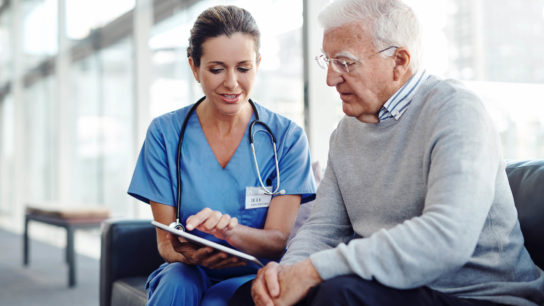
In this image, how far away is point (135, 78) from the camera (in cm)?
407

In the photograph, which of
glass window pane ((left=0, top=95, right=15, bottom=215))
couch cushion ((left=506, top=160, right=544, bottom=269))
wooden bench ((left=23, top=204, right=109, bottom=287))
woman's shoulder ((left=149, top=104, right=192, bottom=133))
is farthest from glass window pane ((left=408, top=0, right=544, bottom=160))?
glass window pane ((left=0, top=95, right=15, bottom=215))

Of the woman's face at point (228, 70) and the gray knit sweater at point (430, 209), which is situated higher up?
the woman's face at point (228, 70)

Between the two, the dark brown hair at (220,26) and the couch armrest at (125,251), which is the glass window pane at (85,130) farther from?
the dark brown hair at (220,26)

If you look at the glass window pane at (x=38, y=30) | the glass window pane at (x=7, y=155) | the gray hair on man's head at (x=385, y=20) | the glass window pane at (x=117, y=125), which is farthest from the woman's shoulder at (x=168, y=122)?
the glass window pane at (x=7, y=155)

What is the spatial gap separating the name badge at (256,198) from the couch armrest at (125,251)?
0.65m

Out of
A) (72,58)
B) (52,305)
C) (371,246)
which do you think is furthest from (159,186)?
(72,58)

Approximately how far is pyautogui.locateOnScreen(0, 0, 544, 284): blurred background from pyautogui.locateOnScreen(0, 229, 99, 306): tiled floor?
A: 38 cm

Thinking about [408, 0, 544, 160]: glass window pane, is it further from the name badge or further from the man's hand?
the man's hand

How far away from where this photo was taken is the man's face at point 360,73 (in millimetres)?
1166

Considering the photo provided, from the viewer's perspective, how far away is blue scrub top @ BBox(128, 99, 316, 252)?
1.48 m

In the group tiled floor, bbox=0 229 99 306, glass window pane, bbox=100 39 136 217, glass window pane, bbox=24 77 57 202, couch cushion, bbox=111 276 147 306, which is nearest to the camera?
couch cushion, bbox=111 276 147 306

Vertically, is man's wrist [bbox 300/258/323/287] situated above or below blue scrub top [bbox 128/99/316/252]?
below

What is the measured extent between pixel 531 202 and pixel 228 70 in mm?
836

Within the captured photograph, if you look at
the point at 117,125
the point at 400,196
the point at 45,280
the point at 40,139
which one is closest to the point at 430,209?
the point at 400,196
